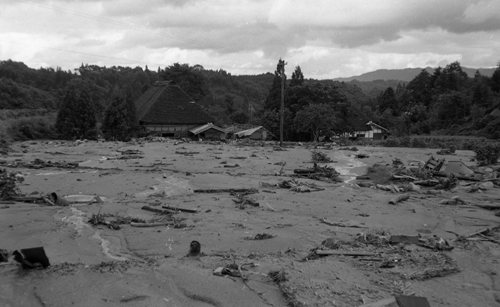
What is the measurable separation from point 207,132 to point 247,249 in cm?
3845

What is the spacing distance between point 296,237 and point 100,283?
3920 millimetres

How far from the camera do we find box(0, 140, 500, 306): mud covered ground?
555 centimetres

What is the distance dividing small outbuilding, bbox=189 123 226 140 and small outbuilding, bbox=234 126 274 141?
2.22 m

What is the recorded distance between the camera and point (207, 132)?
1791 inches

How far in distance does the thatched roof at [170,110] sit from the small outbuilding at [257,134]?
4.88 metres

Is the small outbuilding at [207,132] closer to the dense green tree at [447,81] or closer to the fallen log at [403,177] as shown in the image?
the fallen log at [403,177]

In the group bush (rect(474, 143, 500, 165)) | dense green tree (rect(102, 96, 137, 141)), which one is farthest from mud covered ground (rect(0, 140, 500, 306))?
dense green tree (rect(102, 96, 137, 141))

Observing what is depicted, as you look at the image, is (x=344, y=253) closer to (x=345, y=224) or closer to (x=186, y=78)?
(x=345, y=224)

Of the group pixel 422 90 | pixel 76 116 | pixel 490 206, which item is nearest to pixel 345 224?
pixel 490 206

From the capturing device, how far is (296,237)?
8375mm

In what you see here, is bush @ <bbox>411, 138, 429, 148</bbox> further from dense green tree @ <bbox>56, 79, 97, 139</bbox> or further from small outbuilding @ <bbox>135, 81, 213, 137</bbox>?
dense green tree @ <bbox>56, 79, 97, 139</bbox>

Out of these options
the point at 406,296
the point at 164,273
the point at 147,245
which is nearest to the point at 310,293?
the point at 406,296

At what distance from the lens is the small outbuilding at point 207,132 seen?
45.0 meters

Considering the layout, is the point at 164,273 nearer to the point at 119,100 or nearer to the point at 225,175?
the point at 225,175
